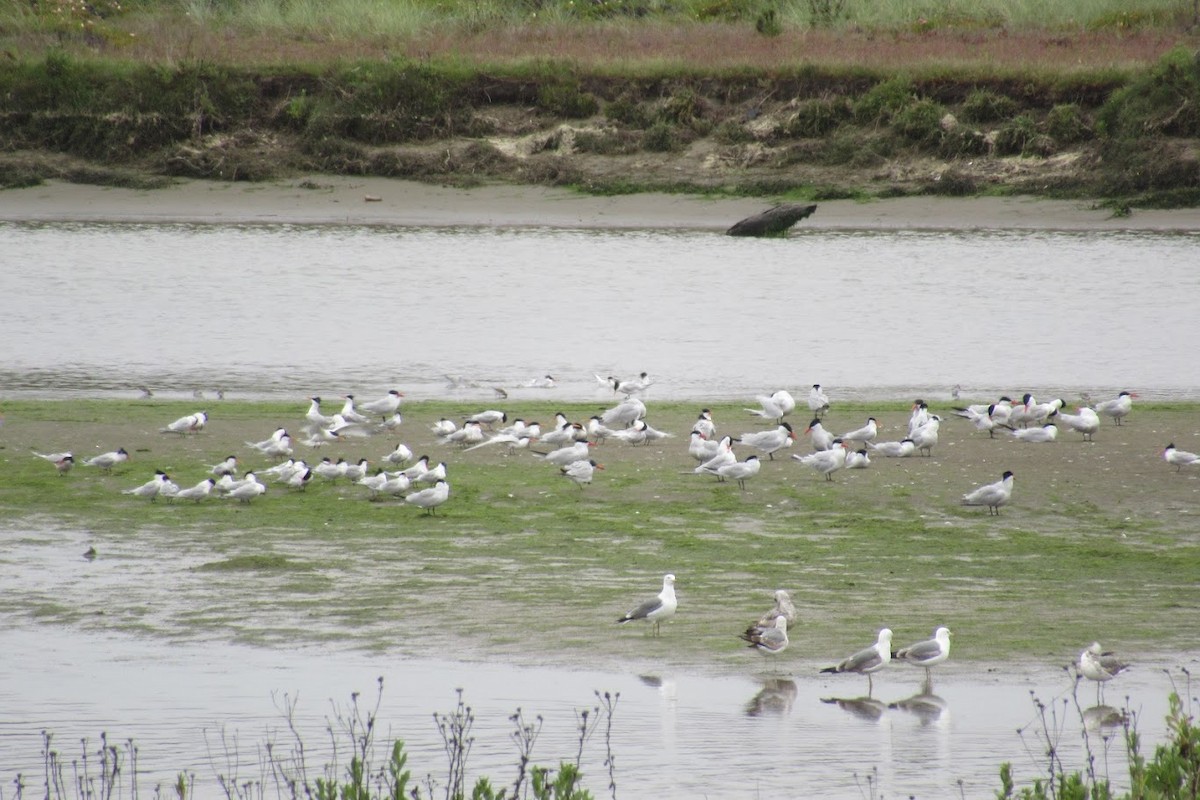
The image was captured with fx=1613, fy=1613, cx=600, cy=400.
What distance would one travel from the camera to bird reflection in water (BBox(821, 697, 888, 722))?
28.4ft

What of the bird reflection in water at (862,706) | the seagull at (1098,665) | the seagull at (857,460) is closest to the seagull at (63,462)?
the seagull at (857,460)

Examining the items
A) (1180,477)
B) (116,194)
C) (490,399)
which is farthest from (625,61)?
(1180,477)

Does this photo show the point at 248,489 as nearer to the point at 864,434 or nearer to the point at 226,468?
the point at 226,468

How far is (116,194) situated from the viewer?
37188 mm

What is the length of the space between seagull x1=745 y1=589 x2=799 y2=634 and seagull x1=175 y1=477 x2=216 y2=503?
5.44 meters

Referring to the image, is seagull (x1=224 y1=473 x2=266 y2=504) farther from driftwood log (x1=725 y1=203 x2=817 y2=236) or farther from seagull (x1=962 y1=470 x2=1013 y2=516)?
driftwood log (x1=725 y1=203 x2=817 y2=236)

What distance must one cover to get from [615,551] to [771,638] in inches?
109

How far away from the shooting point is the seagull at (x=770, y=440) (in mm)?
15047

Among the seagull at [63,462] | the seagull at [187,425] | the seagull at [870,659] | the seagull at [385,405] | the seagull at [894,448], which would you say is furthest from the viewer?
the seagull at [385,405]

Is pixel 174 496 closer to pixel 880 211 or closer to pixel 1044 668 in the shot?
pixel 1044 668

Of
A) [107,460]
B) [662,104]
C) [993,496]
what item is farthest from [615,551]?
[662,104]

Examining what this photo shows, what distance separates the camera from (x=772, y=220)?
3425 centimetres

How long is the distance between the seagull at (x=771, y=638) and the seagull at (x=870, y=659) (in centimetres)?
35

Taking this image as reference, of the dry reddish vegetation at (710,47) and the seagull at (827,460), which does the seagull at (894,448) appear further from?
the dry reddish vegetation at (710,47)
